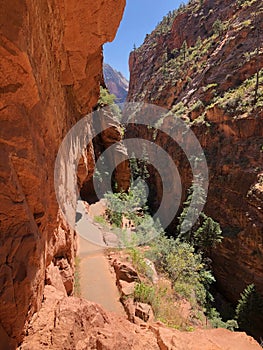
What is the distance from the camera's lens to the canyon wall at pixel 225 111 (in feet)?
57.7

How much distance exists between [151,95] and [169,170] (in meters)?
17.6

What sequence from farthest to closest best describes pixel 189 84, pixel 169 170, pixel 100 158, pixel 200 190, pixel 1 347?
pixel 189 84 → pixel 169 170 → pixel 200 190 → pixel 100 158 → pixel 1 347

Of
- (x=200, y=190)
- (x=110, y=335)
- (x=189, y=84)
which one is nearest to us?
(x=110, y=335)

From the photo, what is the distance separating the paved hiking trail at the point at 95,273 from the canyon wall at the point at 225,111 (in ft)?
39.3

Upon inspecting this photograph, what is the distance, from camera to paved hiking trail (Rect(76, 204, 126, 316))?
6.78 metres

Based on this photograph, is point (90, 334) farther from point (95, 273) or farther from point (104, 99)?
point (104, 99)

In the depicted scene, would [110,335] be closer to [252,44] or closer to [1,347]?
[1,347]

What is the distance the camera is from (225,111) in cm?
2295

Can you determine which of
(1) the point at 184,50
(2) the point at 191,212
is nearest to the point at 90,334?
(2) the point at 191,212

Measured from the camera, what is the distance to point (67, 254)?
19.8 feet

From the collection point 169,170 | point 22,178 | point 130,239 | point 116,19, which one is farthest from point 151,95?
point 22,178

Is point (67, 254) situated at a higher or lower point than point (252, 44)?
lower

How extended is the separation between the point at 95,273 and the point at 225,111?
20.7 metres

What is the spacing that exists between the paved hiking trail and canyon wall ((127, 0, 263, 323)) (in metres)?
12.0
